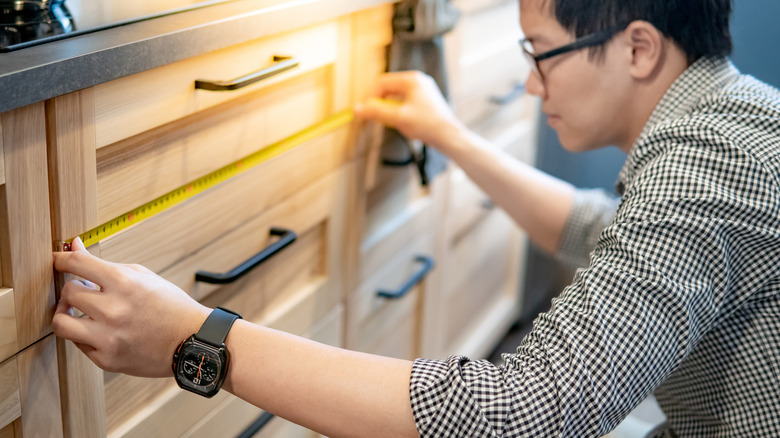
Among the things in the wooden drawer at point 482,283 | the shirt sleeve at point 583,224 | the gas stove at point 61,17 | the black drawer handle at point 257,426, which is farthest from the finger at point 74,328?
the wooden drawer at point 482,283

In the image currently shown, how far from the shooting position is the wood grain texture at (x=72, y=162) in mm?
699

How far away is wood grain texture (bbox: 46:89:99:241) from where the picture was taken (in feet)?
2.29

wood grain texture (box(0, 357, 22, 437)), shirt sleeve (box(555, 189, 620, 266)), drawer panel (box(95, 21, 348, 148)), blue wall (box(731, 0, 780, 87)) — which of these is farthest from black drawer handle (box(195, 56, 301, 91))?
blue wall (box(731, 0, 780, 87))

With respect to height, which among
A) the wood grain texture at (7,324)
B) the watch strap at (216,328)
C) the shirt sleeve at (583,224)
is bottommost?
the shirt sleeve at (583,224)

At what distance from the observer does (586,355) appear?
2.44ft

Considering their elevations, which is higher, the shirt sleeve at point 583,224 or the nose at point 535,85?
the nose at point 535,85

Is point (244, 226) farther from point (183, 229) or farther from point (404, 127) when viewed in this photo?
point (404, 127)

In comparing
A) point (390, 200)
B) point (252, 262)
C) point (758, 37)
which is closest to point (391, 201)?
point (390, 200)

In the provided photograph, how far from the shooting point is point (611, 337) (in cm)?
75

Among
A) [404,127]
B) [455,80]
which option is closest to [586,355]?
[404,127]

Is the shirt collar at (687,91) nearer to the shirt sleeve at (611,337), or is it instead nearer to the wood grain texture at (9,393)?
the shirt sleeve at (611,337)

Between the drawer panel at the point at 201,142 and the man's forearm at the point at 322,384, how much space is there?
0.17 meters

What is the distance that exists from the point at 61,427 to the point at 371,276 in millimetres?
607

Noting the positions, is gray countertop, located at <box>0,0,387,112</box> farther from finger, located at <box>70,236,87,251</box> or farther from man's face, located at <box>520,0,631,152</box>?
man's face, located at <box>520,0,631,152</box>
